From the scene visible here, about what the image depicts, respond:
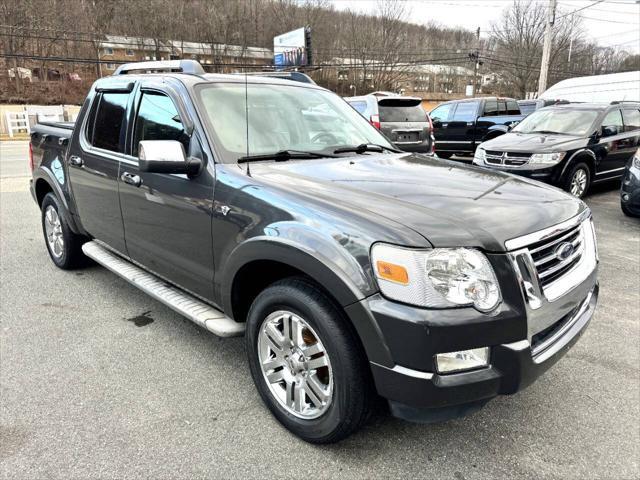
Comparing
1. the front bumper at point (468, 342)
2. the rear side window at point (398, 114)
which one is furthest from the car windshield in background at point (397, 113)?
the front bumper at point (468, 342)

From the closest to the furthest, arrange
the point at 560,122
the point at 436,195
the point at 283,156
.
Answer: the point at 436,195, the point at 283,156, the point at 560,122

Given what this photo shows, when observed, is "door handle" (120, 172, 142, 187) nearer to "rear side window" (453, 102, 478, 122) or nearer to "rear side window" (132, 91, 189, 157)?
"rear side window" (132, 91, 189, 157)

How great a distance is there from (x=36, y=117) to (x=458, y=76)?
57979 millimetres

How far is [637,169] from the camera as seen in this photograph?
6.87 meters

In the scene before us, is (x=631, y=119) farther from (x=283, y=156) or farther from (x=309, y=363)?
(x=309, y=363)

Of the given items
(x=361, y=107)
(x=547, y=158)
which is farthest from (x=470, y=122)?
(x=547, y=158)

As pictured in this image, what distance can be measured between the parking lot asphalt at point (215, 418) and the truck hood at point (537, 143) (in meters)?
4.76

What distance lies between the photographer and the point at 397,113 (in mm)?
10484

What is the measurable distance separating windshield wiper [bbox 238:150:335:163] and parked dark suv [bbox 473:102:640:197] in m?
6.06

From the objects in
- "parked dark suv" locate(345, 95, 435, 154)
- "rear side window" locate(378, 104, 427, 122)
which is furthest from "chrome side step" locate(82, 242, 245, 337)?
"rear side window" locate(378, 104, 427, 122)

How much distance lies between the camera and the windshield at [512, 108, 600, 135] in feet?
29.2

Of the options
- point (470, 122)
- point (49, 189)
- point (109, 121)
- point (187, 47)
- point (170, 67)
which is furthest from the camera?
point (187, 47)

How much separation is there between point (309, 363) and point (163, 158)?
138 centimetres

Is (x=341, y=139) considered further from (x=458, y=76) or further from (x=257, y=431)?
(x=458, y=76)
